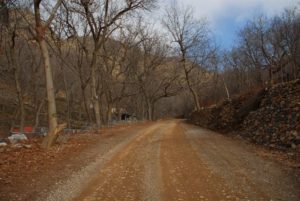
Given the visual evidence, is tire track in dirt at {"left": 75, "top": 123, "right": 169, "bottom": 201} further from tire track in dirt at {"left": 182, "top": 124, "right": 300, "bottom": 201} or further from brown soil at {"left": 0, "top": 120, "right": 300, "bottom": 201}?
tire track in dirt at {"left": 182, "top": 124, "right": 300, "bottom": 201}

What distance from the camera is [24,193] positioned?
22.4 ft

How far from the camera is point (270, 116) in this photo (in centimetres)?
1350

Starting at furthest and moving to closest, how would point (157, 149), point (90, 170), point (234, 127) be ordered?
point (234, 127)
point (157, 149)
point (90, 170)

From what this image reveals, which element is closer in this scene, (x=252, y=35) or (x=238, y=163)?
(x=238, y=163)

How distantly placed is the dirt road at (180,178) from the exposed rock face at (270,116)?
1.31 m

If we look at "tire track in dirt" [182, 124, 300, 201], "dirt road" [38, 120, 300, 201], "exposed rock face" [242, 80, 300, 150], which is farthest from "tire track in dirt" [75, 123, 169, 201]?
"exposed rock face" [242, 80, 300, 150]

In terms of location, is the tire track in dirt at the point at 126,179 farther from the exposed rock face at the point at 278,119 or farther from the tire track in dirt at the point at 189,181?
the exposed rock face at the point at 278,119

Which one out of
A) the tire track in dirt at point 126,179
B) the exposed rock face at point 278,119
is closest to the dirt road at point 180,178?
the tire track in dirt at point 126,179

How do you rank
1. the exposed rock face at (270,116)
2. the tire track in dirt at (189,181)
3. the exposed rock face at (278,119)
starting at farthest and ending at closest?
the exposed rock face at (270,116) < the exposed rock face at (278,119) < the tire track in dirt at (189,181)

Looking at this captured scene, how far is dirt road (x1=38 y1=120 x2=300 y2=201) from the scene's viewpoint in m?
6.62

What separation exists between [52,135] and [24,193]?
6.23 metres

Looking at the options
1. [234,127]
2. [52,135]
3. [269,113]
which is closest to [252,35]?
[234,127]

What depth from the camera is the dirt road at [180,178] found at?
6621mm

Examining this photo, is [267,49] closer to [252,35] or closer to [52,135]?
[252,35]
